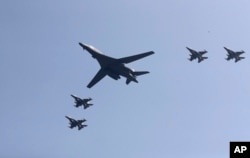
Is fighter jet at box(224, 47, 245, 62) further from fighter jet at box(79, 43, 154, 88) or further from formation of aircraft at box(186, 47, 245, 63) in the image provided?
fighter jet at box(79, 43, 154, 88)

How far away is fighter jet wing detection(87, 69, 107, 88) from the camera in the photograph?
94.2 m

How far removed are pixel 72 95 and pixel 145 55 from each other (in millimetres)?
28459

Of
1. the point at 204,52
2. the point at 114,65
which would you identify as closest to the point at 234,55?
the point at 204,52

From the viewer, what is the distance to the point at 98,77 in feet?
317

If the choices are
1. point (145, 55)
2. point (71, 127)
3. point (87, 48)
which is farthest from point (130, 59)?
point (71, 127)

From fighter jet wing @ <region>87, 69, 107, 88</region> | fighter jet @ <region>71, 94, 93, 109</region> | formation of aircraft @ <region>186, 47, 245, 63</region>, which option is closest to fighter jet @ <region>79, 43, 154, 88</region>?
fighter jet wing @ <region>87, 69, 107, 88</region>

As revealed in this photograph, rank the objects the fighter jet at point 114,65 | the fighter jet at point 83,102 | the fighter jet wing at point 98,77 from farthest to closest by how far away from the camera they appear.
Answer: the fighter jet at point 83,102 < the fighter jet wing at point 98,77 < the fighter jet at point 114,65

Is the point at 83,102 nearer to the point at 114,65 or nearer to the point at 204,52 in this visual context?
the point at 114,65

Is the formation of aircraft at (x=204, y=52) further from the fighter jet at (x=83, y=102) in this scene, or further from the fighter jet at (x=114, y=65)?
the fighter jet at (x=83, y=102)

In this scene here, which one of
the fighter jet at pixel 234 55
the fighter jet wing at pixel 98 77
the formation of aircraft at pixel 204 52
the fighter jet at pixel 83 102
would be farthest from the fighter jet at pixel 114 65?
the fighter jet at pixel 234 55

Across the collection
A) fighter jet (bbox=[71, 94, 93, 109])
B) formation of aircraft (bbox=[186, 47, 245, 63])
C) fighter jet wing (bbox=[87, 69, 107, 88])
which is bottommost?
fighter jet (bbox=[71, 94, 93, 109])

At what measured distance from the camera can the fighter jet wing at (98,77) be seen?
94.2m

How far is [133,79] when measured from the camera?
90.7m

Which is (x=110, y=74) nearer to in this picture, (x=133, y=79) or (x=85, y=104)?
(x=133, y=79)
